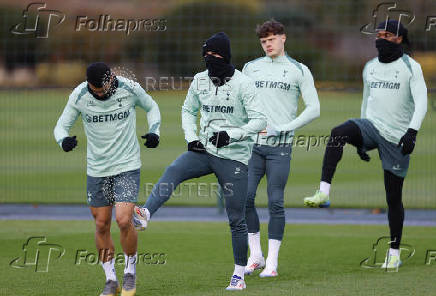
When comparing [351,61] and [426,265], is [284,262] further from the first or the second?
[351,61]

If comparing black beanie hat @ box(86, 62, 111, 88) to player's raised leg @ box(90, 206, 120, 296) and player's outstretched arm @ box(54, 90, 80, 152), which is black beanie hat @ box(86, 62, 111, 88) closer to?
player's outstretched arm @ box(54, 90, 80, 152)

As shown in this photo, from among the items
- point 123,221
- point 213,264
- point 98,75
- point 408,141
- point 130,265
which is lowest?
point 213,264

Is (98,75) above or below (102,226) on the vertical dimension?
above

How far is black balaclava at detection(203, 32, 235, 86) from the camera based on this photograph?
8.36m

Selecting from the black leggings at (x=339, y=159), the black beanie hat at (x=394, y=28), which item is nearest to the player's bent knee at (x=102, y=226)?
the black leggings at (x=339, y=159)

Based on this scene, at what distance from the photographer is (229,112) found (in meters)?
8.39

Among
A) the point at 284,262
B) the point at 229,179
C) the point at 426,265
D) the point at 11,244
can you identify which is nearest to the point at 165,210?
the point at 11,244

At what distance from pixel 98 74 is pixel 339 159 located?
275 centimetres

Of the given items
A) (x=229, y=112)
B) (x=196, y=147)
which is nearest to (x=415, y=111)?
(x=229, y=112)

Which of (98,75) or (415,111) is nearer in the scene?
(98,75)

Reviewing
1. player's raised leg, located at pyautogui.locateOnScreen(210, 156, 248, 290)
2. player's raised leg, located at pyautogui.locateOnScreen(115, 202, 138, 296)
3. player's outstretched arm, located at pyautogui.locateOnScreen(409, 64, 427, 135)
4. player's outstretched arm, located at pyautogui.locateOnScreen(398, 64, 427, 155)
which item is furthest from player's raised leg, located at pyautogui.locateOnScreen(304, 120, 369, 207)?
player's raised leg, located at pyautogui.locateOnScreen(115, 202, 138, 296)

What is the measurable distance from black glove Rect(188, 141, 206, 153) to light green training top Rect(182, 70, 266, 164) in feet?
0.11

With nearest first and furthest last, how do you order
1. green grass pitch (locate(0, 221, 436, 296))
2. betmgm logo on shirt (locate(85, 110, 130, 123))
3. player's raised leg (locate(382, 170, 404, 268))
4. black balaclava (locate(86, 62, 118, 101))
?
1. black balaclava (locate(86, 62, 118, 101))
2. betmgm logo on shirt (locate(85, 110, 130, 123))
3. green grass pitch (locate(0, 221, 436, 296))
4. player's raised leg (locate(382, 170, 404, 268))

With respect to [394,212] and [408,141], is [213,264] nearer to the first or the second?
[394,212]
